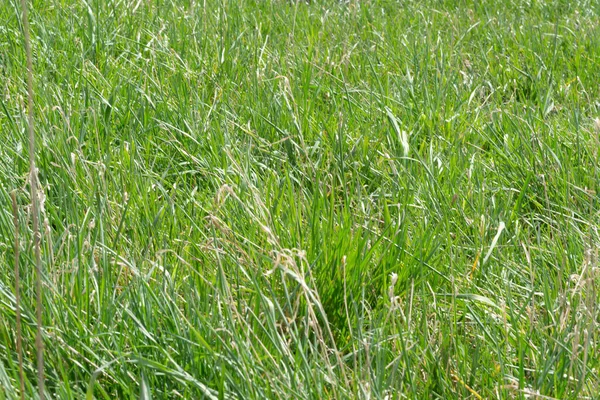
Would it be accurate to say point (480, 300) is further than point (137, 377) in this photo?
Yes

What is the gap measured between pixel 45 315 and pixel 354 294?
0.70 metres

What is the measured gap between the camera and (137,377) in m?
1.63

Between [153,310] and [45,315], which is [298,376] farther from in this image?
[45,315]

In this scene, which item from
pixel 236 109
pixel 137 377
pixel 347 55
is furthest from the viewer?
pixel 347 55

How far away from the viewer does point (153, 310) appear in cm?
174

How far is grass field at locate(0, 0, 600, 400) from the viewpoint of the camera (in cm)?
166

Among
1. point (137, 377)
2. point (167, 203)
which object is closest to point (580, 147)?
point (167, 203)

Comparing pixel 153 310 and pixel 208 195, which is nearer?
pixel 153 310

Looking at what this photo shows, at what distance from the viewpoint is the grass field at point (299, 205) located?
1657mm

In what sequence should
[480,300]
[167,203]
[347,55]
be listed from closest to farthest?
[480,300] → [167,203] → [347,55]

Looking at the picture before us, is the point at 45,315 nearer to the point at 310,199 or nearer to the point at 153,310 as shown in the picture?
the point at 153,310

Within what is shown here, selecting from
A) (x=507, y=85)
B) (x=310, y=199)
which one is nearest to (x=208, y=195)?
(x=310, y=199)

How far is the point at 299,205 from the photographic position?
2262mm

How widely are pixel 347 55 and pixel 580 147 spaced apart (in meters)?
1.03
